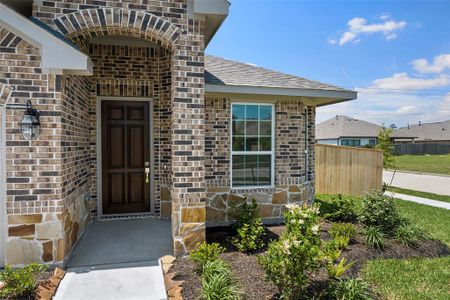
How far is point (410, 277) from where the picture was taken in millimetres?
4234

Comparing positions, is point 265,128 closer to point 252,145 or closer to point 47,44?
point 252,145

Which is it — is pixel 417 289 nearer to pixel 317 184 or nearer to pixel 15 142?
pixel 15 142

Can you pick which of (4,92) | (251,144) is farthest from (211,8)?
(251,144)

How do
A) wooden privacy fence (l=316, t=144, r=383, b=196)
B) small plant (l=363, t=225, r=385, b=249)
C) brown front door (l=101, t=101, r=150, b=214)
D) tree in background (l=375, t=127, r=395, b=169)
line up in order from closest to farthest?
small plant (l=363, t=225, r=385, b=249)
brown front door (l=101, t=101, r=150, b=214)
wooden privacy fence (l=316, t=144, r=383, b=196)
tree in background (l=375, t=127, r=395, b=169)

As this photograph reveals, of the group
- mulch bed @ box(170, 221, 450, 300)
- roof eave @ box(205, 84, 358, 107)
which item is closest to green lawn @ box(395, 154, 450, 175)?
roof eave @ box(205, 84, 358, 107)

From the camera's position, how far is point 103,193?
612cm

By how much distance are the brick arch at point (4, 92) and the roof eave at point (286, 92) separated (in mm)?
3208

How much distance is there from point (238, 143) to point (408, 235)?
3781mm

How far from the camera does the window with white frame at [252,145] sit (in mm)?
6629

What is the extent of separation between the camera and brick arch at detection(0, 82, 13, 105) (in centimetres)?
380

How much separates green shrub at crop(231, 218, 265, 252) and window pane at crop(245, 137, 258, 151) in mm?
1977

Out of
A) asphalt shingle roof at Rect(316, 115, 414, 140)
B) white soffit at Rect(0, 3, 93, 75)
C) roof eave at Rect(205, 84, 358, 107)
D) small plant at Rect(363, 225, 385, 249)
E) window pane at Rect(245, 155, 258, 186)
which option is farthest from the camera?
asphalt shingle roof at Rect(316, 115, 414, 140)

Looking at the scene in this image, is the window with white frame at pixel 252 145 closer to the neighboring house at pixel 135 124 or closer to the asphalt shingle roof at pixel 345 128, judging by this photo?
the neighboring house at pixel 135 124

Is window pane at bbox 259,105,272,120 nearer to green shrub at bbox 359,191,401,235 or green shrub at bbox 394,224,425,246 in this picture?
green shrub at bbox 359,191,401,235
